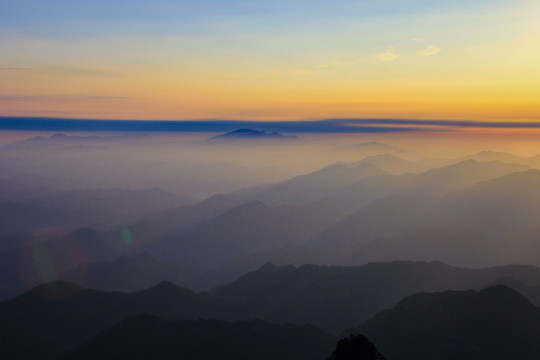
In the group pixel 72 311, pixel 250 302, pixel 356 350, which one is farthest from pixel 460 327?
pixel 72 311

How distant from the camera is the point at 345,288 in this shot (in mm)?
154625

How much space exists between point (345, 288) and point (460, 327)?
50590mm

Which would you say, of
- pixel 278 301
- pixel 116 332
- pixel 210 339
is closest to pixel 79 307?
pixel 116 332

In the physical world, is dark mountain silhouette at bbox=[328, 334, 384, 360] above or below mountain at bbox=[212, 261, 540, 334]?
above

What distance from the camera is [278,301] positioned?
155m

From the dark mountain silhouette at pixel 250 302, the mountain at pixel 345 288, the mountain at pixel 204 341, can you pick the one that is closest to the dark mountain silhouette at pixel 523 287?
the mountain at pixel 345 288

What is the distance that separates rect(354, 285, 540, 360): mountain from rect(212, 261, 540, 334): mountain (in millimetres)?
23747

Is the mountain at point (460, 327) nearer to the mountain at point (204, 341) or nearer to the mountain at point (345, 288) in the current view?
the mountain at point (204, 341)

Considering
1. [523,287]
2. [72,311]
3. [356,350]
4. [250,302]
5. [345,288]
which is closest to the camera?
[356,350]

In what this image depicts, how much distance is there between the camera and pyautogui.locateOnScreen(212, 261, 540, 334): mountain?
468 feet

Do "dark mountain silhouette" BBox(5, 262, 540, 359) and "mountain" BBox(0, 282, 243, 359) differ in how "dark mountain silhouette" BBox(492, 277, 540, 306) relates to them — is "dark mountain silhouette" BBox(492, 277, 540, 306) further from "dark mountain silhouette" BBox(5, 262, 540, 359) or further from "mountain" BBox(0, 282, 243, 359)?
"mountain" BBox(0, 282, 243, 359)

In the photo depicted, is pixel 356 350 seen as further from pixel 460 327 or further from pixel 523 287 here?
pixel 523 287

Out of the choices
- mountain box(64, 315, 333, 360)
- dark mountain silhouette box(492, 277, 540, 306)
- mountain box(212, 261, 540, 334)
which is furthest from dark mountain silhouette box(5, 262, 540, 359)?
mountain box(64, 315, 333, 360)

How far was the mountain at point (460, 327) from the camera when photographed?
334ft
